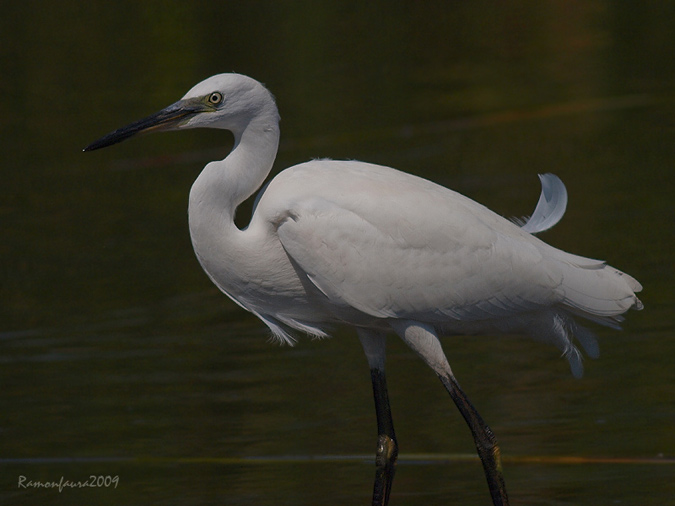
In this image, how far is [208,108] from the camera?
14.5 feet

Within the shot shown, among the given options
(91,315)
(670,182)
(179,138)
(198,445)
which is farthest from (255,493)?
(179,138)

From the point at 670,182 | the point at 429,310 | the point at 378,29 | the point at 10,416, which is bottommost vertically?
the point at 378,29

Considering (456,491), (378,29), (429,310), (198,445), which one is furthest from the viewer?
(378,29)

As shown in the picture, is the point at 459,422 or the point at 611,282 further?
the point at 459,422

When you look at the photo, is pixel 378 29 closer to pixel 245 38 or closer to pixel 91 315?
pixel 245 38

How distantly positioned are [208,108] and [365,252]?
79cm

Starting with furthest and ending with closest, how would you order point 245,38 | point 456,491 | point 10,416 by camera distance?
point 245,38
point 10,416
point 456,491

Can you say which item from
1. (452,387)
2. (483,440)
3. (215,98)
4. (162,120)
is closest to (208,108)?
(215,98)

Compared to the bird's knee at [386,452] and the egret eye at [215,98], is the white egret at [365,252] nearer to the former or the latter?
the egret eye at [215,98]

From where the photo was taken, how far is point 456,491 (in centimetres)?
482

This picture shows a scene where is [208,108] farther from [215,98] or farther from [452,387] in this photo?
[452,387]

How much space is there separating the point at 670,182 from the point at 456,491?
16.5 ft

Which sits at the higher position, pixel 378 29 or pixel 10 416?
pixel 10 416

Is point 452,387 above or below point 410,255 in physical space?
below
